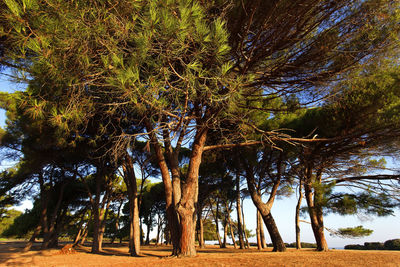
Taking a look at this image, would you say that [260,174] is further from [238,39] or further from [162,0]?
[162,0]

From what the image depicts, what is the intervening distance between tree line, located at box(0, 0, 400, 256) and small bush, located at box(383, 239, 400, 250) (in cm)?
648

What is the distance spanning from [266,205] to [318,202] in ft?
5.53

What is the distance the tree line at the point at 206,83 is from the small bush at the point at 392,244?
6481mm

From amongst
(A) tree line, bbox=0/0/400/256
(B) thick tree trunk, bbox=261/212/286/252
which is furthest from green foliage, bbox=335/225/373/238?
(B) thick tree trunk, bbox=261/212/286/252

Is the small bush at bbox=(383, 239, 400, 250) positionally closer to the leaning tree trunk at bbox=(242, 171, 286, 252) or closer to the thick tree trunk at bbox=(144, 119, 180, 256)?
the leaning tree trunk at bbox=(242, 171, 286, 252)

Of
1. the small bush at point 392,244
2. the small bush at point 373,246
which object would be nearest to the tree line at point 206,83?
the small bush at point 392,244

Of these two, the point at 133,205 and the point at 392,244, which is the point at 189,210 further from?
the point at 392,244

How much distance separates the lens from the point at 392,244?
461 inches

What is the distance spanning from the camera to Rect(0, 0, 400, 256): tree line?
3.41m

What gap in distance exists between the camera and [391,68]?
5285mm

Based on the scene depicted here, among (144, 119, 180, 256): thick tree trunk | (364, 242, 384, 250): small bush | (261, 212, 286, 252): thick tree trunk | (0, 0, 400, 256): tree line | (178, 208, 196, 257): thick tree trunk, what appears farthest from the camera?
(364, 242, 384, 250): small bush

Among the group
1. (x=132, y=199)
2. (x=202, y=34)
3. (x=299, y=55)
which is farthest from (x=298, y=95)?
(x=132, y=199)

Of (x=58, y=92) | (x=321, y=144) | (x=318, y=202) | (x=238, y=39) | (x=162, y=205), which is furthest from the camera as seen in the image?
(x=162, y=205)

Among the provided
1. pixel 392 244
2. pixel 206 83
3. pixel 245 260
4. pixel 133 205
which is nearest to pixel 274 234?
pixel 245 260
